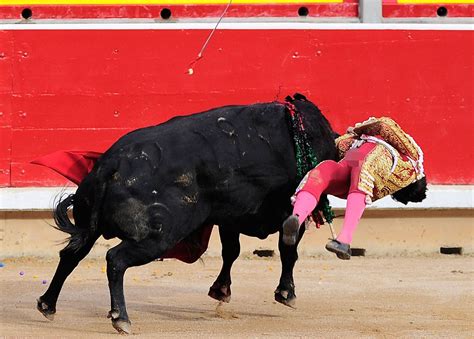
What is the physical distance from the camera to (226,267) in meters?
6.54

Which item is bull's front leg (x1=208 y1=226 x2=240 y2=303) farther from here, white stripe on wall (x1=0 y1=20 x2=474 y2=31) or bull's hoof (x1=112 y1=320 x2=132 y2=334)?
Answer: white stripe on wall (x1=0 y1=20 x2=474 y2=31)

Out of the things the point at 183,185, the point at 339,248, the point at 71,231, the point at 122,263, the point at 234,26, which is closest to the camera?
the point at 339,248

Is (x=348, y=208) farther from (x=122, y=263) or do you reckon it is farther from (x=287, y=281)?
(x=122, y=263)

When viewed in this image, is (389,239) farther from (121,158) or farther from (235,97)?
(121,158)

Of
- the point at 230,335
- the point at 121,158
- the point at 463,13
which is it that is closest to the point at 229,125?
the point at 121,158

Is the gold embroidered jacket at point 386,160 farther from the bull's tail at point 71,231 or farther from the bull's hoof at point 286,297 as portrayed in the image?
the bull's tail at point 71,231

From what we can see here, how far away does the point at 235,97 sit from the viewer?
9.05 meters

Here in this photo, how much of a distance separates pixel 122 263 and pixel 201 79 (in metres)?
3.61

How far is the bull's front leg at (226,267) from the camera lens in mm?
6516

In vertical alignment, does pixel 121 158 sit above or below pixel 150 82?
above

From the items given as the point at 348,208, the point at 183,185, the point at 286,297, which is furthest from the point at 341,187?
the point at 183,185

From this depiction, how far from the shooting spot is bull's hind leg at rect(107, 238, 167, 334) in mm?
5562

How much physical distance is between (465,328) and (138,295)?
80.7 inches

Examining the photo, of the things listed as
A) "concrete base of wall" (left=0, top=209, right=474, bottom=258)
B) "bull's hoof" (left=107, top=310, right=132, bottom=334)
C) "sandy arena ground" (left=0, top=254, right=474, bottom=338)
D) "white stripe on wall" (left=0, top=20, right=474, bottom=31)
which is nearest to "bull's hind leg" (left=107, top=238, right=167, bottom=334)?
"bull's hoof" (left=107, top=310, right=132, bottom=334)
